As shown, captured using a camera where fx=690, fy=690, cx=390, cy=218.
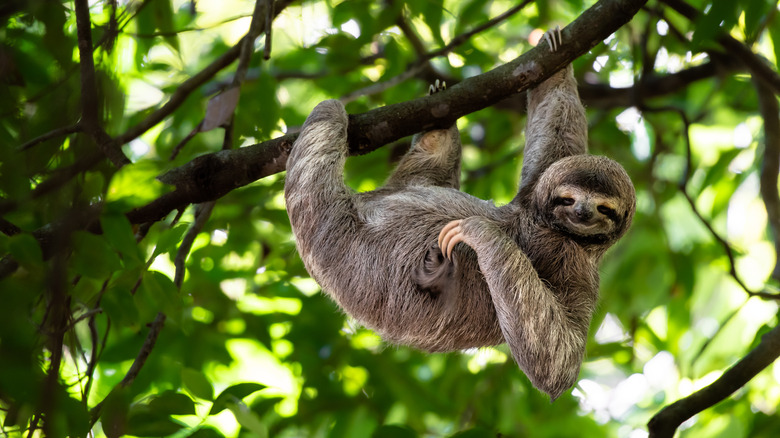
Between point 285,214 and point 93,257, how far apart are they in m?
4.38

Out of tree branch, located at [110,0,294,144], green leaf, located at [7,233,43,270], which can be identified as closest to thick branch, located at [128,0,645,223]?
tree branch, located at [110,0,294,144]

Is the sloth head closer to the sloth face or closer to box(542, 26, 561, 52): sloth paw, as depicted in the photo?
the sloth face

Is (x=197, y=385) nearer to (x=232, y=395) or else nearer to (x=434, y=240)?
(x=232, y=395)

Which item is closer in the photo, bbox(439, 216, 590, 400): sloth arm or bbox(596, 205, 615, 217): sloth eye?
bbox(439, 216, 590, 400): sloth arm

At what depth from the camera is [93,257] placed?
3.62m

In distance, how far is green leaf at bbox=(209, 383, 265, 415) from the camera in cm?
439

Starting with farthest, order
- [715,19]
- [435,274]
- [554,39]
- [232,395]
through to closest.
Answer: [435,274]
[554,39]
[715,19]
[232,395]

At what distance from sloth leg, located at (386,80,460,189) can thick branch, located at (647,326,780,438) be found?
126 inches

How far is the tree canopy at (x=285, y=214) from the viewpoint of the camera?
11.7ft

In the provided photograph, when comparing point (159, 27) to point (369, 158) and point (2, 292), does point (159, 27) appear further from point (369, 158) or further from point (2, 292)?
point (2, 292)

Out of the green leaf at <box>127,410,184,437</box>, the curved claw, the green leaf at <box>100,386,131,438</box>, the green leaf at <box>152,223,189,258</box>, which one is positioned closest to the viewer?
the green leaf at <box>100,386,131,438</box>

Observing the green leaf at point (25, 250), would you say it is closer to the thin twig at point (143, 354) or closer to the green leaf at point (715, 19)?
the thin twig at point (143, 354)

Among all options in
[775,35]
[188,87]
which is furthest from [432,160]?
[775,35]

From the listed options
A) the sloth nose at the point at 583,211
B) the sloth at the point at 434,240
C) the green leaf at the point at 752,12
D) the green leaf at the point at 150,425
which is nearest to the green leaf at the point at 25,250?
Answer: the green leaf at the point at 150,425
